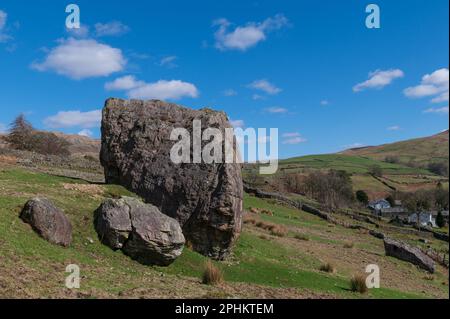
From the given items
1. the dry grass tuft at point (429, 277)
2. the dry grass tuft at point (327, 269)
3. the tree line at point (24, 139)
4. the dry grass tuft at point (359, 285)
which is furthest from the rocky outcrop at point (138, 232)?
the tree line at point (24, 139)

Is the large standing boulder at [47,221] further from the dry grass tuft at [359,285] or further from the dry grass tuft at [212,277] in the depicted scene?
the dry grass tuft at [359,285]

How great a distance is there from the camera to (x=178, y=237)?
662 inches

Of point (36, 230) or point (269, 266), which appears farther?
point (269, 266)

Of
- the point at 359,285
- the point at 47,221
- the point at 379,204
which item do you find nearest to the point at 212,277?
the point at 47,221

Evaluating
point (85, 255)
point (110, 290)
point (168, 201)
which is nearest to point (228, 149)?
point (168, 201)

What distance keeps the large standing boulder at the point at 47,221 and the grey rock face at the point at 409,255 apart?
26987 mm

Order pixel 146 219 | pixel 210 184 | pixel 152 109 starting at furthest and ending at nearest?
pixel 152 109, pixel 210 184, pixel 146 219

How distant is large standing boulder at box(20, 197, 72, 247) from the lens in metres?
14.9

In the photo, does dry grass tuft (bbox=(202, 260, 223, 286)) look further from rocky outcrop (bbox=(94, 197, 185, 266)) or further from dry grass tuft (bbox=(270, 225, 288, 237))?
dry grass tuft (bbox=(270, 225, 288, 237))

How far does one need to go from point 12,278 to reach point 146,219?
603cm

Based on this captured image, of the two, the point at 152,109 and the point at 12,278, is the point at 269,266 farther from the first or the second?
the point at 12,278

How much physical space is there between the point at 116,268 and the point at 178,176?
5833 mm

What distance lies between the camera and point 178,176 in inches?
763

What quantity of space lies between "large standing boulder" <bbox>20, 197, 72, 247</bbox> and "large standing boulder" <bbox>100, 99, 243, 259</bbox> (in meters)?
4.85
